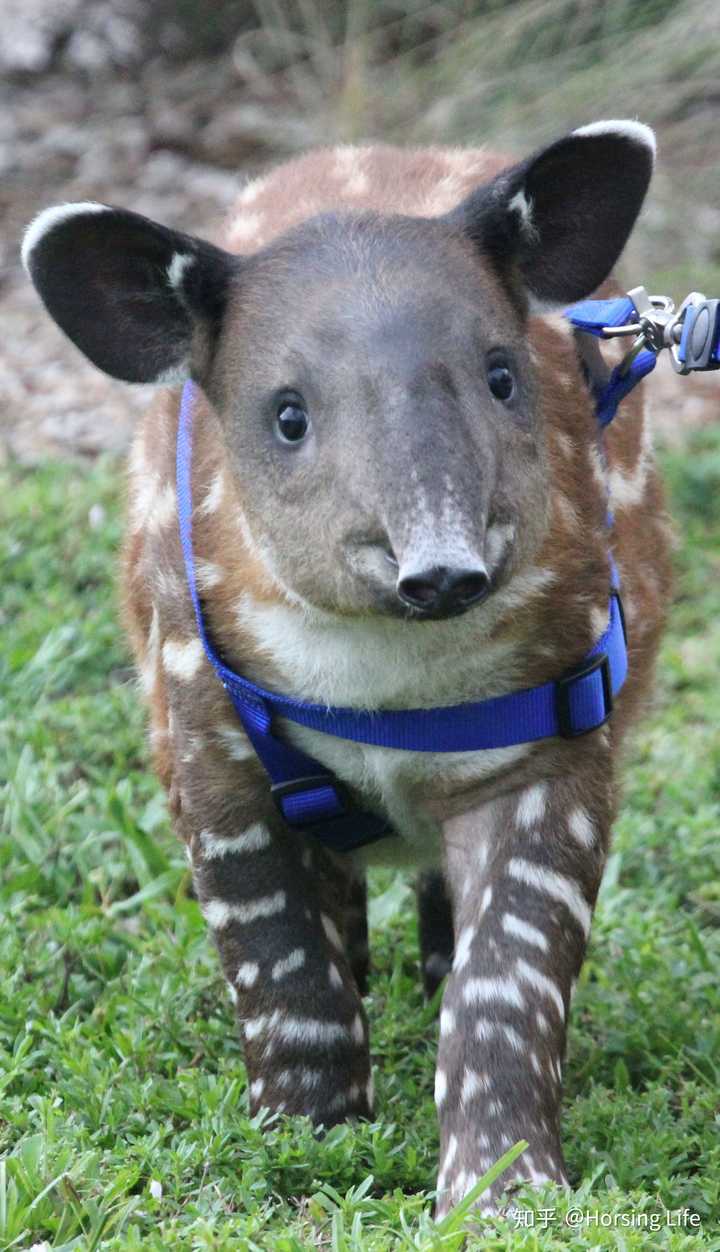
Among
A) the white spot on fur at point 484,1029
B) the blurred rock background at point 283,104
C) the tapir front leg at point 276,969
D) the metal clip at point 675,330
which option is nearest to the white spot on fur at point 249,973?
the tapir front leg at point 276,969

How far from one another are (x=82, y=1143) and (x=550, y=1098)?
92 cm

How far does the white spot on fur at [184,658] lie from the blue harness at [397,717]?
68 mm

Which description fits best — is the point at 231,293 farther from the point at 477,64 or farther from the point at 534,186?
the point at 477,64

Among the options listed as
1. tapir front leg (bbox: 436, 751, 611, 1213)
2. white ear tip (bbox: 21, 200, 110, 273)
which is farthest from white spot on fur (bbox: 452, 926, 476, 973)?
white ear tip (bbox: 21, 200, 110, 273)

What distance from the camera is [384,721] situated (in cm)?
389

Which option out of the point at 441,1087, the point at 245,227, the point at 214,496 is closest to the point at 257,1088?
the point at 441,1087

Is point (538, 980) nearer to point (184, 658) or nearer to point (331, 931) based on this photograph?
point (331, 931)

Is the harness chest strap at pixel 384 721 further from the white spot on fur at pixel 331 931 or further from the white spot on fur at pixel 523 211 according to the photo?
the white spot on fur at pixel 523 211

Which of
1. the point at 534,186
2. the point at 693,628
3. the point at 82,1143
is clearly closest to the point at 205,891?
the point at 82,1143

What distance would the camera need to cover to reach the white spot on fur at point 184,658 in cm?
410

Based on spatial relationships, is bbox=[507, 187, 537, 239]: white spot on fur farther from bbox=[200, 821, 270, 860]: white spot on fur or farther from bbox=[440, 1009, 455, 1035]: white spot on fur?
bbox=[440, 1009, 455, 1035]: white spot on fur

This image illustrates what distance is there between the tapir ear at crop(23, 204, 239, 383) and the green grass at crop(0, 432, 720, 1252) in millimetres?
1509

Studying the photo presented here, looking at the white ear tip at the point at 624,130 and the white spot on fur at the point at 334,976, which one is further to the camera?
the white spot on fur at the point at 334,976

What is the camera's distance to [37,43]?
41.0 feet
